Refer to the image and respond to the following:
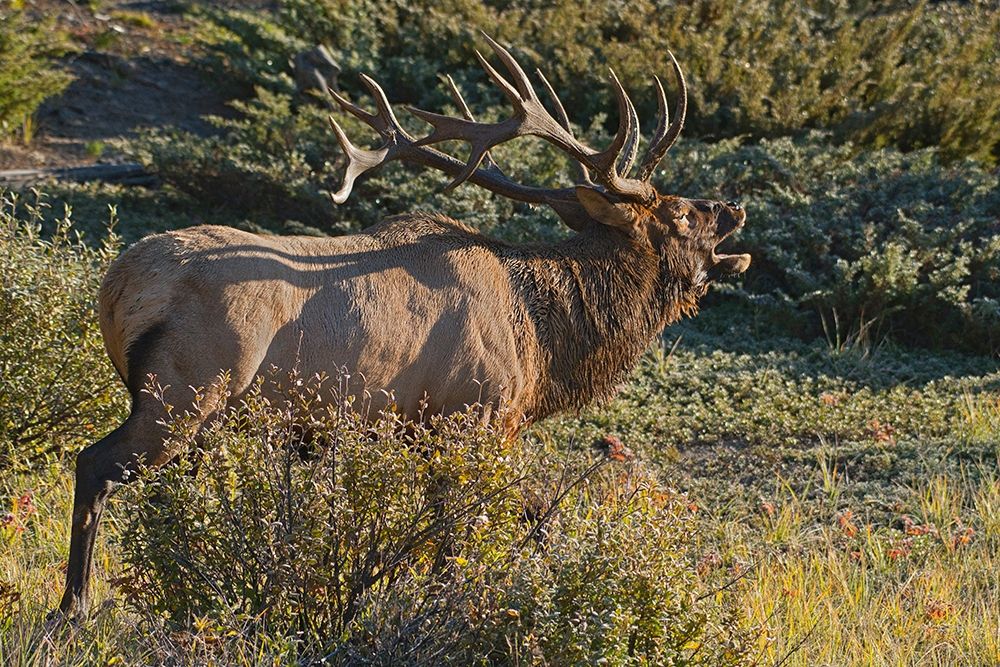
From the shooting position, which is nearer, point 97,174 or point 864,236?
point 864,236

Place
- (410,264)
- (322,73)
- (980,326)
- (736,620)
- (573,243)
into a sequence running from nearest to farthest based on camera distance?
(736,620) → (410,264) → (573,243) → (980,326) → (322,73)

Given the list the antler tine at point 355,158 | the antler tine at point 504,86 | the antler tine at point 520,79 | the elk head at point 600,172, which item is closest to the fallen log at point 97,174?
the elk head at point 600,172

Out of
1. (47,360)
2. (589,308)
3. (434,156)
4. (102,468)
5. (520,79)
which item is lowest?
(47,360)

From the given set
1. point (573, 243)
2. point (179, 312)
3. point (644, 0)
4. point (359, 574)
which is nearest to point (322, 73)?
point (644, 0)

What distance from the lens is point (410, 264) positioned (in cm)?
563

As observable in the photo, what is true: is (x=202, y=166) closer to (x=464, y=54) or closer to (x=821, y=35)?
(x=464, y=54)

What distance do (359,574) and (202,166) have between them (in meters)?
6.65

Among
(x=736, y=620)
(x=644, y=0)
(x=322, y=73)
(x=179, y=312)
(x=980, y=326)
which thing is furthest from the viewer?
(x=644, y=0)

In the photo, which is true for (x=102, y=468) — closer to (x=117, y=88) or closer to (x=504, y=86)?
(x=504, y=86)

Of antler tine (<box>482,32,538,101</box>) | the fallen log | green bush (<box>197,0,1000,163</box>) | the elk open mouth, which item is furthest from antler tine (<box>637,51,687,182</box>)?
the fallen log

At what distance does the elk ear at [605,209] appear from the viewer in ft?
20.5

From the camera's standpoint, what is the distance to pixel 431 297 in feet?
18.3

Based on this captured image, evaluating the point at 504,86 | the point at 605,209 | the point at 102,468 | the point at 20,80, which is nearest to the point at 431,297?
the point at 504,86

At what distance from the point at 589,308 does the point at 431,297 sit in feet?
3.34
